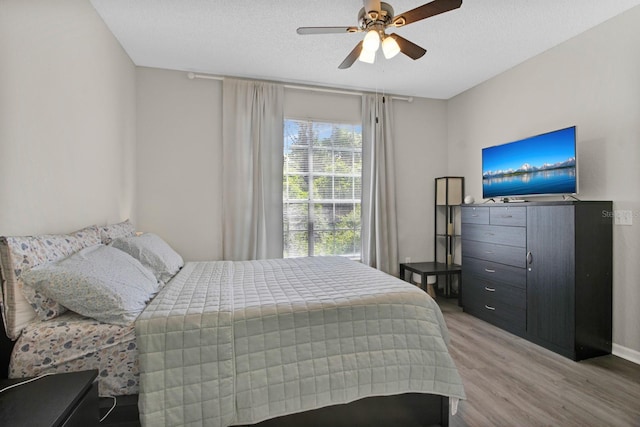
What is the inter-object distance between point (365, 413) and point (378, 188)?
9.39 feet

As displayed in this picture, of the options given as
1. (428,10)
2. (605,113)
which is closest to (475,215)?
(605,113)

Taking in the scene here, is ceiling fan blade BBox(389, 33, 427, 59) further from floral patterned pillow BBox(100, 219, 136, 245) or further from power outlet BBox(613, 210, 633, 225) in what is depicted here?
floral patterned pillow BBox(100, 219, 136, 245)

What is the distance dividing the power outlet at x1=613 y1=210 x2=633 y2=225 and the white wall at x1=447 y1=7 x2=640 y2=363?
0.03 meters

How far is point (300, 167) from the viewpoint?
3.86m

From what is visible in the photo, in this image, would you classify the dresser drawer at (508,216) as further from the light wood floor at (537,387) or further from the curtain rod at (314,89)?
the curtain rod at (314,89)

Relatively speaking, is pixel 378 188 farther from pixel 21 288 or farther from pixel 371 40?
pixel 21 288

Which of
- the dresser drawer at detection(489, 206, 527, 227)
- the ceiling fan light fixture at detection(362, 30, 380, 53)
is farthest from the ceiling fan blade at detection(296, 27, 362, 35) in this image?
the dresser drawer at detection(489, 206, 527, 227)

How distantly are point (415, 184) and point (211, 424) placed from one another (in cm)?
378

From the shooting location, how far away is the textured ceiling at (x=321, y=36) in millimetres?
2305

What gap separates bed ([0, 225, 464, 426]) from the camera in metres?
1.26

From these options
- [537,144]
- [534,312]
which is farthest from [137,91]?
[534,312]

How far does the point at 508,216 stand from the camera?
2.95m

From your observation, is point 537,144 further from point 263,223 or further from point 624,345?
point 263,223

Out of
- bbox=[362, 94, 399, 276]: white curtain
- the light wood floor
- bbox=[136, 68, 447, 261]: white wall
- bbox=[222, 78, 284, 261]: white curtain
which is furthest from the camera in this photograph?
bbox=[362, 94, 399, 276]: white curtain
